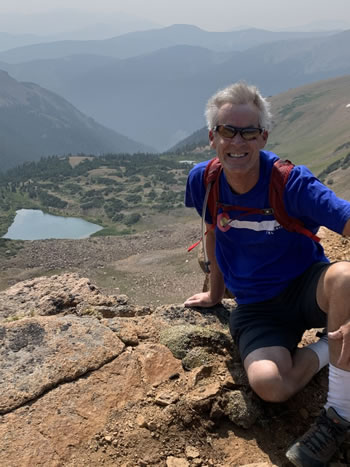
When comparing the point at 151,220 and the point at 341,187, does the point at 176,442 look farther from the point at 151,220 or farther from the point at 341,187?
the point at 151,220

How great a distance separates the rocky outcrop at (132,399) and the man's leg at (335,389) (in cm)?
34

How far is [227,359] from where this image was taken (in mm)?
4617

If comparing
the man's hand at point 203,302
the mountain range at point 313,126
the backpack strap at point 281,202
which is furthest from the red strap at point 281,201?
the mountain range at point 313,126

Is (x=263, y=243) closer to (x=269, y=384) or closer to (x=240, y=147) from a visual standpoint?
(x=240, y=147)

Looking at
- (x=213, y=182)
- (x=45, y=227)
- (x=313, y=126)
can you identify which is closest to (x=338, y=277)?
(x=213, y=182)

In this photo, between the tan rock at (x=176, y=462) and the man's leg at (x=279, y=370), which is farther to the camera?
the man's leg at (x=279, y=370)

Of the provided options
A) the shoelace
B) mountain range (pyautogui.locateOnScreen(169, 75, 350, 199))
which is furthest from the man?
mountain range (pyautogui.locateOnScreen(169, 75, 350, 199))

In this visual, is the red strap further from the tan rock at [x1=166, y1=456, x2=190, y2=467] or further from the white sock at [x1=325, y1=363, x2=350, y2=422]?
the tan rock at [x1=166, y1=456, x2=190, y2=467]

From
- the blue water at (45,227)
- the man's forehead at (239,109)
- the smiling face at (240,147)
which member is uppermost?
the man's forehead at (239,109)

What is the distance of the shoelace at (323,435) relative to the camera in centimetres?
338

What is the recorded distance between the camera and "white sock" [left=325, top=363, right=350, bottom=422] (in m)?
3.42

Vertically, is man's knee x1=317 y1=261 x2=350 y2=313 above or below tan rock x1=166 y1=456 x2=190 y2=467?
above

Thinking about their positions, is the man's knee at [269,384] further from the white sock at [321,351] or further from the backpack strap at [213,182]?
the backpack strap at [213,182]

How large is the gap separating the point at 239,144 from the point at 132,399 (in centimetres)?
242
